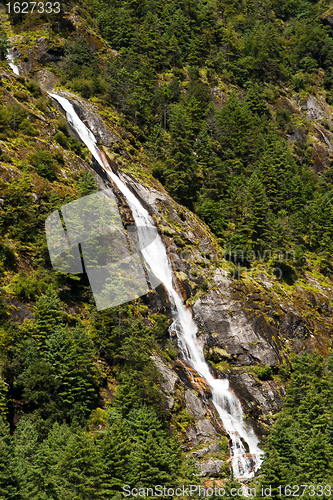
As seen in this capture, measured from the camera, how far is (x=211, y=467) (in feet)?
104

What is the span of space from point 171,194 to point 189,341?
19.8 metres

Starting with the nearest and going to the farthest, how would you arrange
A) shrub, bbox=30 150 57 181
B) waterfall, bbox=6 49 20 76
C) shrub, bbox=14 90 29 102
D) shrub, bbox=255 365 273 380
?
shrub, bbox=30 150 57 181
shrub, bbox=255 365 273 380
shrub, bbox=14 90 29 102
waterfall, bbox=6 49 20 76

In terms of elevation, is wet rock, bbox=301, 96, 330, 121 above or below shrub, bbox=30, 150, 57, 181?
below

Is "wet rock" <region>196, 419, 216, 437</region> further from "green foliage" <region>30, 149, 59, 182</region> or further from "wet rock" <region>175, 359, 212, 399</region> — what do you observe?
"green foliage" <region>30, 149, 59, 182</region>

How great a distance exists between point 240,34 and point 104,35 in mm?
37930

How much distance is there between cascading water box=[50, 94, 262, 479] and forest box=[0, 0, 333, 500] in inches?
102

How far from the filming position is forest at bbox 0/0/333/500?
24703 millimetres

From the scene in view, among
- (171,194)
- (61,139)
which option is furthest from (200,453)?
(61,139)

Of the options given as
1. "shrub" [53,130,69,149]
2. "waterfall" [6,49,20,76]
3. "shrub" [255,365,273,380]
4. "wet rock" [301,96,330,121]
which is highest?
"waterfall" [6,49,20,76]

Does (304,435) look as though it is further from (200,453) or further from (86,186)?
(86,186)

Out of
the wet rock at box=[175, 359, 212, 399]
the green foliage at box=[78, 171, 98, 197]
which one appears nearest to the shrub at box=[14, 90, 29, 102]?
the green foliage at box=[78, 171, 98, 197]

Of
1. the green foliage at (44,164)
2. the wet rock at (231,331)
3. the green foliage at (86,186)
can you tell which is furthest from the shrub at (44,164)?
the wet rock at (231,331)

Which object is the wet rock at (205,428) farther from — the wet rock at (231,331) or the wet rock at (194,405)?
the wet rock at (231,331)

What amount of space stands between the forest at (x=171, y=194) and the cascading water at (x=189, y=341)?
259 cm
